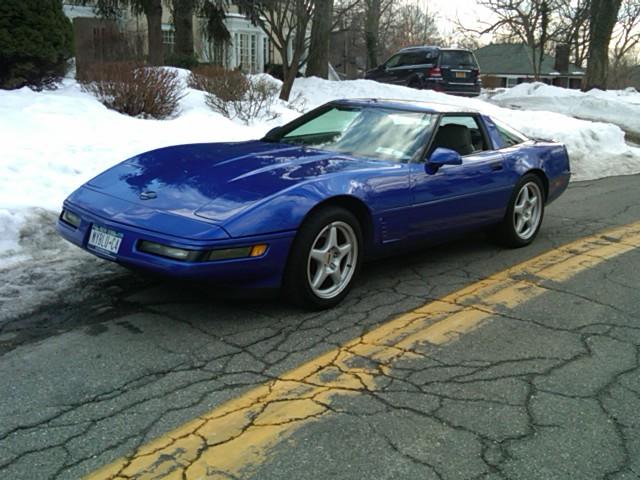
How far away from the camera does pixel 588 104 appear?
1986cm

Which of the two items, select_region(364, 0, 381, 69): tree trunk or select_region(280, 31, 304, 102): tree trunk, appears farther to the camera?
select_region(364, 0, 381, 69): tree trunk

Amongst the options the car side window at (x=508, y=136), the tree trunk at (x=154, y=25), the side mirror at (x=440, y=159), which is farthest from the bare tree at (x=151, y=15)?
the side mirror at (x=440, y=159)

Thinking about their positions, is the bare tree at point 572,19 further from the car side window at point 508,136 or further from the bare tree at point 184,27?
the car side window at point 508,136

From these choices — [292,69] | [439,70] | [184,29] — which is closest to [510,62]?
[439,70]

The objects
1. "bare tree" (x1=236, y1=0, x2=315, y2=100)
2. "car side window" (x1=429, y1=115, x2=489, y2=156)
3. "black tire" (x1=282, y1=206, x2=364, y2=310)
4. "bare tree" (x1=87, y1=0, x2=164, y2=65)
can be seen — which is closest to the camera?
"black tire" (x1=282, y1=206, x2=364, y2=310)

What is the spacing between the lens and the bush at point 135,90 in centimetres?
975

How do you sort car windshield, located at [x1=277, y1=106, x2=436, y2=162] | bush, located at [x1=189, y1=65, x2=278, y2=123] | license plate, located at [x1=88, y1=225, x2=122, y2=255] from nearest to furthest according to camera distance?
license plate, located at [x1=88, y1=225, x2=122, y2=255] < car windshield, located at [x1=277, y1=106, x2=436, y2=162] < bush, located at [x1=189, y1=65, x2=278, y2=123]

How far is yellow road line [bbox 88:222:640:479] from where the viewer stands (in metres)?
2.60

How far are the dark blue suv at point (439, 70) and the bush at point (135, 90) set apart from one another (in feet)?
39.8

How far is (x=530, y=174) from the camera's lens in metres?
6.02

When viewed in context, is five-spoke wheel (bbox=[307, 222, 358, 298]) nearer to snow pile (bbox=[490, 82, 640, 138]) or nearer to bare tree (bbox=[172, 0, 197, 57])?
snow pile (bbox=[490, 82, 640, 138])

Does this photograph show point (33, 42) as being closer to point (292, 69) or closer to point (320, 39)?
point (292, 69)

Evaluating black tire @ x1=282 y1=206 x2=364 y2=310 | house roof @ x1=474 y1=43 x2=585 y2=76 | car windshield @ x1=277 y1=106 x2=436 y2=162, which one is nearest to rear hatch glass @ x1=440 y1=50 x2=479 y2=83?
car windshield @ x1=277 y1=106 x2=436 y2=162

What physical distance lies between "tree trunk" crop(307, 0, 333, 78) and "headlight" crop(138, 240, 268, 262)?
10.9 m
